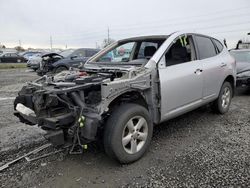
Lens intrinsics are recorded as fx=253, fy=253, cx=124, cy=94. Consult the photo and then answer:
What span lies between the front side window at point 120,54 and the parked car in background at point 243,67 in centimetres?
421

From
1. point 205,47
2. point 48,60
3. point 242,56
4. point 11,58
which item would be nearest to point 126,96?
point 205,47

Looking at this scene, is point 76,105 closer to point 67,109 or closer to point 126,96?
point 67,109

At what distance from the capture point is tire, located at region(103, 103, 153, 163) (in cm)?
305

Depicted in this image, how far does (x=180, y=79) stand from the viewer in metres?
3.91

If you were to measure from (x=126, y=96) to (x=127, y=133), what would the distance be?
1.69 feet

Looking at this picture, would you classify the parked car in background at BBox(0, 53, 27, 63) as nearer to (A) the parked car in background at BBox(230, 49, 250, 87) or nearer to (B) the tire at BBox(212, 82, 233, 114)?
(A) the parked car in background at BBox(230, 49, 250, 87)

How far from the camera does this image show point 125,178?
2.99 m

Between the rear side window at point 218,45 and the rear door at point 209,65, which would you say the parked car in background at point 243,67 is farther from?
the rear door at point 209,65

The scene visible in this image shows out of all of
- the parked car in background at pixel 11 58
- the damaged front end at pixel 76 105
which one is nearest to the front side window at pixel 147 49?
the damaged front end at pixel 76 105

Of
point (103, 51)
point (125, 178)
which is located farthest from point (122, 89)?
point (103, 51)

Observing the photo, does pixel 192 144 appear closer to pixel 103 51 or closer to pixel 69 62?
pixel 103 51

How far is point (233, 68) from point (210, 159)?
Answer: 2.88 m

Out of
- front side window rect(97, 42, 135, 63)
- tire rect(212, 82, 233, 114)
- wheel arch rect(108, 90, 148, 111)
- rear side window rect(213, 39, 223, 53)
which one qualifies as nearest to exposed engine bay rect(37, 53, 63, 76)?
front side window rect(97, 42, 135, 63)

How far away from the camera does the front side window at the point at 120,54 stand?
4.89 meters
